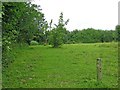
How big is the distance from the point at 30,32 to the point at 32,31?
0.34 meters

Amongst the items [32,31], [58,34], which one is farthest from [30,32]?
[58,34]

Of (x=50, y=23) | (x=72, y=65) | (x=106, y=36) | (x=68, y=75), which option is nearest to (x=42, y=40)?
(x=50, y=23)

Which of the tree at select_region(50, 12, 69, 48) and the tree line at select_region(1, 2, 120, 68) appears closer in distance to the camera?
the tree line at select_region(1, 2, 120, 68)

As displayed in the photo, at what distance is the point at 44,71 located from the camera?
55.8ft

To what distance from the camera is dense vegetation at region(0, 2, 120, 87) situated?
11.9 meters

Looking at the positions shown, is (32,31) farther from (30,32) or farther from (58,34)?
(58,34)

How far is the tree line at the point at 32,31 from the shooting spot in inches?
468

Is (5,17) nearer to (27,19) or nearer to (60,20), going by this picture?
(27,19)

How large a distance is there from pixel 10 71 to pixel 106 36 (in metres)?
51.4

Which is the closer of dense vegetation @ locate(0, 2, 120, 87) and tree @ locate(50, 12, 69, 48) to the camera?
dense vegetation @ locate(0, 2, 120, 87)

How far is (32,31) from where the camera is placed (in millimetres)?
32156

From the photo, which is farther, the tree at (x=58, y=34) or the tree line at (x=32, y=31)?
the tree at (x=58, y=34)

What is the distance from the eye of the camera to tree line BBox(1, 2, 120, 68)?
11875 mm

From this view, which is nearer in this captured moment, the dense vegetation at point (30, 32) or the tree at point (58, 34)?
the dense vegetation at point (30, 32)
